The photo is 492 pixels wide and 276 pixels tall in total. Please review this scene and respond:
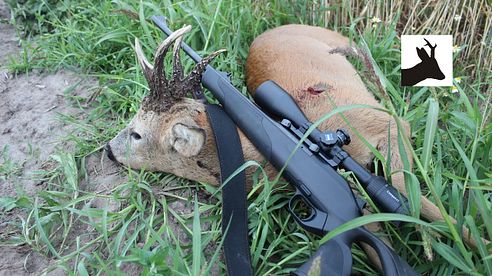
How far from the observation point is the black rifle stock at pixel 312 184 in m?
2.05

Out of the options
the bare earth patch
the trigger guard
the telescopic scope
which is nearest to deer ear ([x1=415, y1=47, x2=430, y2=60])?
the telescopic scope

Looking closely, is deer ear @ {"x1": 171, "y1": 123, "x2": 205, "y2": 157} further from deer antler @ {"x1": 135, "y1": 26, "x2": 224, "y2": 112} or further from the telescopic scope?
the telescopic scope

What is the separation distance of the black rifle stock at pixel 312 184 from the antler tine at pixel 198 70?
53 mm

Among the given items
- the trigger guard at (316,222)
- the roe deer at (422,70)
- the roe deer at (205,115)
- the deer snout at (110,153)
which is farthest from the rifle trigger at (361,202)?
the deer snout at (110,153)

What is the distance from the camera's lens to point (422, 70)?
261cm

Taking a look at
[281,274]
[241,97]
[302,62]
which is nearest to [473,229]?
[281,274]

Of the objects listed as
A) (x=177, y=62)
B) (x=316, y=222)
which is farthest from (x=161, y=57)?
(x=316, y=222)

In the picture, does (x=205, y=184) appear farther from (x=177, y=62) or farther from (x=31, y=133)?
(x=31, y=133)

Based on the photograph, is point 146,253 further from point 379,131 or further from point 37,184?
point 379,131

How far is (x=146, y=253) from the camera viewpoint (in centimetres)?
235

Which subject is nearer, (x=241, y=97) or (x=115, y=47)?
(x=241, y=97)

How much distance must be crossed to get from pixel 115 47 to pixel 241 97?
1791mm

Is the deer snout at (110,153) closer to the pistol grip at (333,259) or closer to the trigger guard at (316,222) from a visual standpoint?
the trigger guard at (316,222)

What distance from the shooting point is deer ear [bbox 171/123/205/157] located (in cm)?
293
